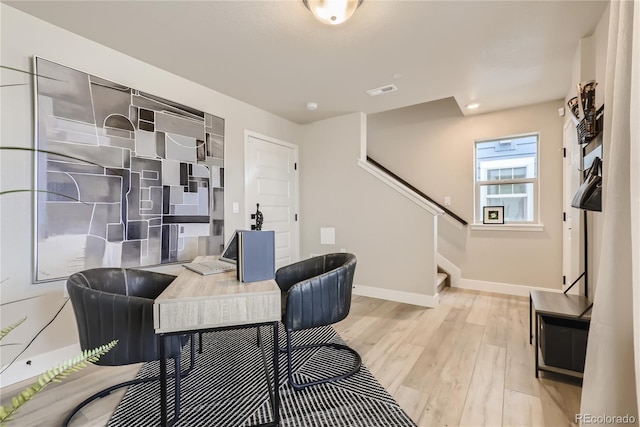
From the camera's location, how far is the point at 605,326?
116 centimetres

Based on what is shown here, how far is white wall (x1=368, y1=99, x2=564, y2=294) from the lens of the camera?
3.54 meters

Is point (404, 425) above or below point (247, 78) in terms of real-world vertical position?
below

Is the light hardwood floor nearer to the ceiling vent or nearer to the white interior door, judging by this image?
the white interior door

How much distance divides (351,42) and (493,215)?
3004mm

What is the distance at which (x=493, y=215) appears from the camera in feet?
12.8

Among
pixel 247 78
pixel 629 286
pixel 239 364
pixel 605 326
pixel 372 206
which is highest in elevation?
pixel 247 78

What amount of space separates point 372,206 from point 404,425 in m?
2.57

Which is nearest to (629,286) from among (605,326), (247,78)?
(605,326)

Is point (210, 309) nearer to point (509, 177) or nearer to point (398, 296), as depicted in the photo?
point (398, 296)

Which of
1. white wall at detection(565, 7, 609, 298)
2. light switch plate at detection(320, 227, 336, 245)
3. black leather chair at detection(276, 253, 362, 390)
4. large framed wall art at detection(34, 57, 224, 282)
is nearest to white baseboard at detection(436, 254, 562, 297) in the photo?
white wall at detection(565, 7, 609, 298)

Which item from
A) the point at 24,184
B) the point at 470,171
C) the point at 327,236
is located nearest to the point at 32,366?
the point at 24,184

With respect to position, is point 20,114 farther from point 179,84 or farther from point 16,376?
point 16,376

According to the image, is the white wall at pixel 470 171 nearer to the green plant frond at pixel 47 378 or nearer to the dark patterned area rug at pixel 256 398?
the dark patterned area rug at pixel 256 398

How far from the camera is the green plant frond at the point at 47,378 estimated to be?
1.50ft
